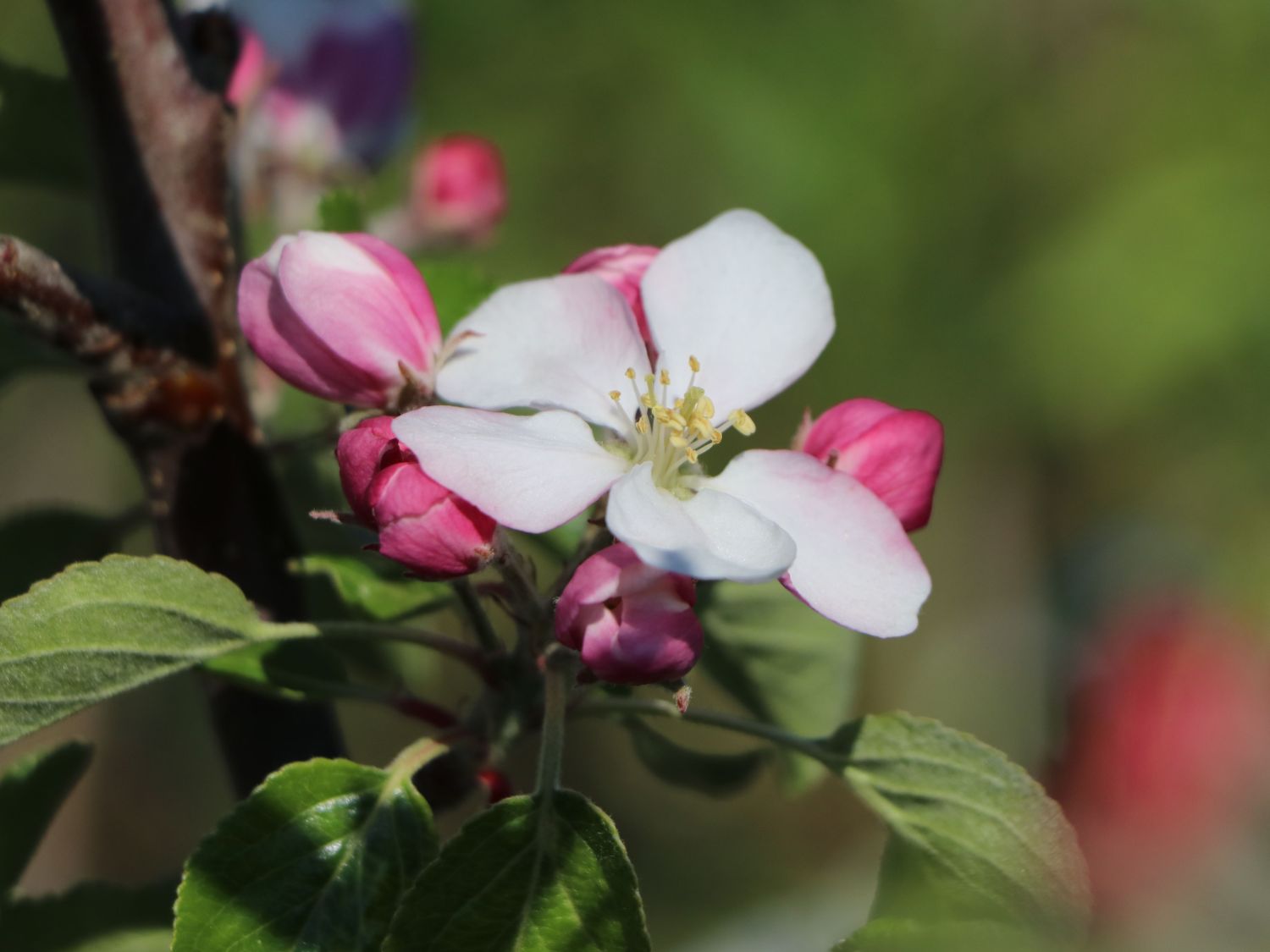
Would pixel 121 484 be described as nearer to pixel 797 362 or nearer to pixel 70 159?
pixel 70 159

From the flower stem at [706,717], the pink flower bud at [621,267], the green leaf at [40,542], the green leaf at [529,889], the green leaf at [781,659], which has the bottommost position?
the green leaf at [781,659]

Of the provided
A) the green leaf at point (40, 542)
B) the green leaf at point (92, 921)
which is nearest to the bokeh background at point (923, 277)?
the green leaf at point (40, 542)

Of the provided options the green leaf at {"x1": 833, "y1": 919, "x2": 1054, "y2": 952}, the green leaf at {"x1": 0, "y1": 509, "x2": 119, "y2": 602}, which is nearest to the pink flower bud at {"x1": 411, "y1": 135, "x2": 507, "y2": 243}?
the green leaf at {"x1": 0, "y1": 509, "x2": 119, "y2": 602}

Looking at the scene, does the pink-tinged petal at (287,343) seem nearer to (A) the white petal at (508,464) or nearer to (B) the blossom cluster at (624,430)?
(B) the blossom cluster at (624,430)

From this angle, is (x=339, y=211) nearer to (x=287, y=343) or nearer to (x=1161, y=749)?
(x=287, y=343)

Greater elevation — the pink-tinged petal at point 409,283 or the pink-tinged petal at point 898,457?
the pink-tinged petal at point 409,283

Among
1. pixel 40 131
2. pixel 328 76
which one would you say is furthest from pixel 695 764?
pixel 328 76

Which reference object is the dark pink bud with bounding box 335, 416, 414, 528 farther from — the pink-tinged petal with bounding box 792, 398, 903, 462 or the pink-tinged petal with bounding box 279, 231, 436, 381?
the pink-tinged petal with bounding box 792, 398, 903, 462
